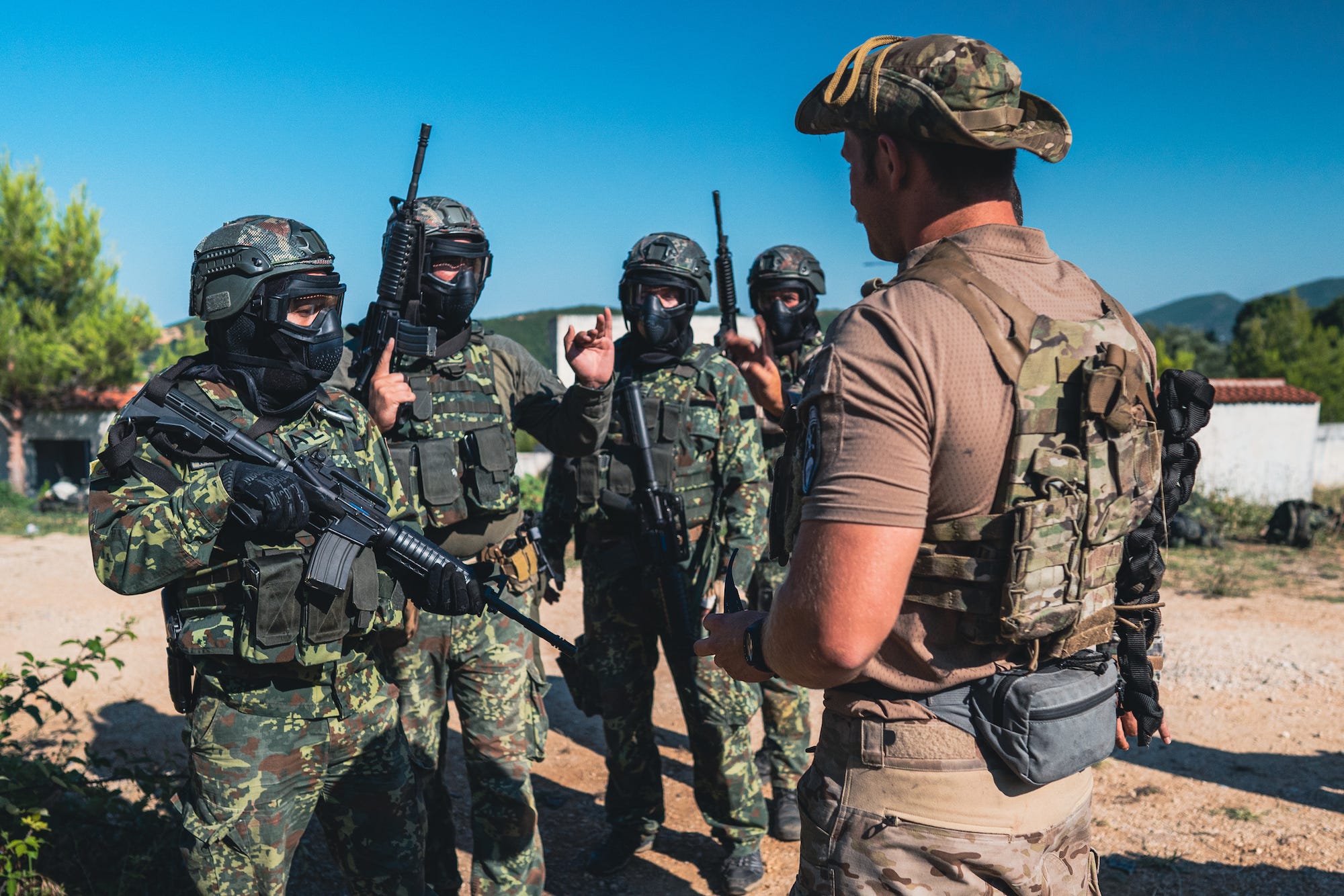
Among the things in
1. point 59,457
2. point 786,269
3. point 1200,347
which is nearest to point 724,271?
point 786,269

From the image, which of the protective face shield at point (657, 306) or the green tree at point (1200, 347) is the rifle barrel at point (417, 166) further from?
the green tree at point (1200, 347)

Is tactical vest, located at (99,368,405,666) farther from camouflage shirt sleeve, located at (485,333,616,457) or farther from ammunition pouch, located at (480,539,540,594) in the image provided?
camouflage shirt sleeve, located at (485,333,616,457)

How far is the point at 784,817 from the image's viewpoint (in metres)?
4.76

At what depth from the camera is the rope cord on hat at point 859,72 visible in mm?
1772

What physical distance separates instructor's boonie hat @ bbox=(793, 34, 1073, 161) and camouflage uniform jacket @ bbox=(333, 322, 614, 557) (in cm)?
227

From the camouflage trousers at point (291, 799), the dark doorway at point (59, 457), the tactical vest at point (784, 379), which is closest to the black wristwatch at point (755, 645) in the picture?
the camouflage trousers at point (291, 799)

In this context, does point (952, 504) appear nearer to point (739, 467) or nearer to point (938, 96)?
point (938, 96)

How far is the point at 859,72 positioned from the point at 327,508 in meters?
1.94

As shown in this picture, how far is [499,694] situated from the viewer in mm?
3740

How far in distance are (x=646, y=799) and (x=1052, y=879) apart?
2.91m

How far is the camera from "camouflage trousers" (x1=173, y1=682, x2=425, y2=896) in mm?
2648

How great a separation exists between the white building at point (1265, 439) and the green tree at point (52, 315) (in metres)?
23.7

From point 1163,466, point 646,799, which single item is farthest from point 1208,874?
point 1163,466

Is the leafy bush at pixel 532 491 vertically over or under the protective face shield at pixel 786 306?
under
